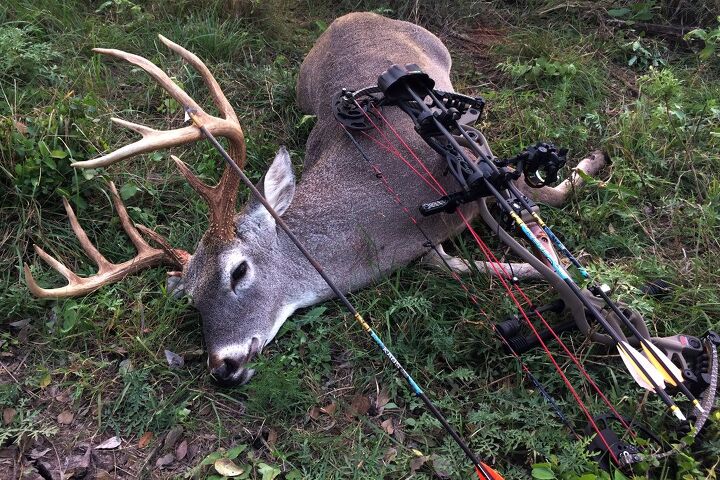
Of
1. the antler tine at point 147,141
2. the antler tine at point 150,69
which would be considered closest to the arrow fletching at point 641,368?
the antler tine at point 147,141

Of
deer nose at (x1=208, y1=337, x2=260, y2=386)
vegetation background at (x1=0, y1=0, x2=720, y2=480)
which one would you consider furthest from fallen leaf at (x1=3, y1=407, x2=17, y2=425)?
deer nose at (x1=208, y1=337, x2=260, y2=386)

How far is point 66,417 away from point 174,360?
611 mm

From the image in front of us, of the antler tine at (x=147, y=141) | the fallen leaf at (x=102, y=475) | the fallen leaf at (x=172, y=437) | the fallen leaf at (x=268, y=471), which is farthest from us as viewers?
the fallen leaf at (x=172, y=437)

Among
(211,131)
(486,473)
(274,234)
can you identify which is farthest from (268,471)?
(211,131)

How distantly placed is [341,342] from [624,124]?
2.61m

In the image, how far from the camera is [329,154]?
14.1ft

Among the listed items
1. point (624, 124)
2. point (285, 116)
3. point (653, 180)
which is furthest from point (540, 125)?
point (285, 116)

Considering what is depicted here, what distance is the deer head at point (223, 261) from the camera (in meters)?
3.44

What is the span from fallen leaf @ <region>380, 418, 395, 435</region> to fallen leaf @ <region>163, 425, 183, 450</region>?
104cm

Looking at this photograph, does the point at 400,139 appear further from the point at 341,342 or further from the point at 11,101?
the point at 11,101

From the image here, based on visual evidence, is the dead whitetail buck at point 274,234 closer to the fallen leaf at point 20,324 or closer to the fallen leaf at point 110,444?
the fallen leaf at point 20,324

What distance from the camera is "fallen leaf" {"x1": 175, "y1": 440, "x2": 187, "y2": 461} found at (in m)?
3.24

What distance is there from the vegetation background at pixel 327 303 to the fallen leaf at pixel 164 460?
0.01 meters

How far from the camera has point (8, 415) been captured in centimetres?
341
